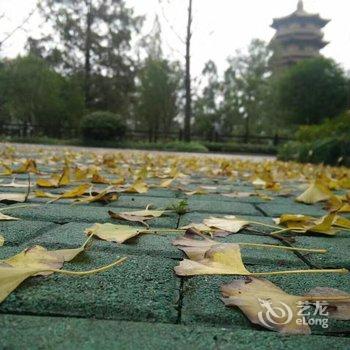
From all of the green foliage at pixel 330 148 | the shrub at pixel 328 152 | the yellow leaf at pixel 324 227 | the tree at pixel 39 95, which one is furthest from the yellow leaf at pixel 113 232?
the tree at pixel 39 95

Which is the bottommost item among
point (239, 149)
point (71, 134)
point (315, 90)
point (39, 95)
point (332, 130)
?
point (239, 149)

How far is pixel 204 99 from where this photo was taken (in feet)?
118

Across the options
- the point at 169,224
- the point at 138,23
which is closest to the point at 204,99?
the point at 138,23

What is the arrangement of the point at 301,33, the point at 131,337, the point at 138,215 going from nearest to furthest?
the point at 131,337 → the point at 138,215 → the point at 301,33

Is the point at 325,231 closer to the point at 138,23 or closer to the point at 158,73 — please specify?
the point at 158,73

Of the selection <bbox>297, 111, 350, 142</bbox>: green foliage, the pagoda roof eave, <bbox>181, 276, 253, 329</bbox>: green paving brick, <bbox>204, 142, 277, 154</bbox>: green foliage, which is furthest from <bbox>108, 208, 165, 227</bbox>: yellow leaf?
the pagoda roof eave

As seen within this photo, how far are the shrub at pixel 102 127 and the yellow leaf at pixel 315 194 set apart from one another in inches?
668

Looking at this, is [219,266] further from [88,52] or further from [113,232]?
[88,52]

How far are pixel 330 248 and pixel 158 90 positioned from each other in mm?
26047

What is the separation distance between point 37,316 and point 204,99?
3597 centimetres

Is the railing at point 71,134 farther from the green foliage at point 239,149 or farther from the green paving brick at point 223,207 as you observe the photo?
the green paving brick at point 223,207

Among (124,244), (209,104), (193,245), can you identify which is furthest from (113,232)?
(209,104)

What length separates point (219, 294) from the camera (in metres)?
0.68

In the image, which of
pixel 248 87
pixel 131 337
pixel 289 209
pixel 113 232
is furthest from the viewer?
pixel 248 87
